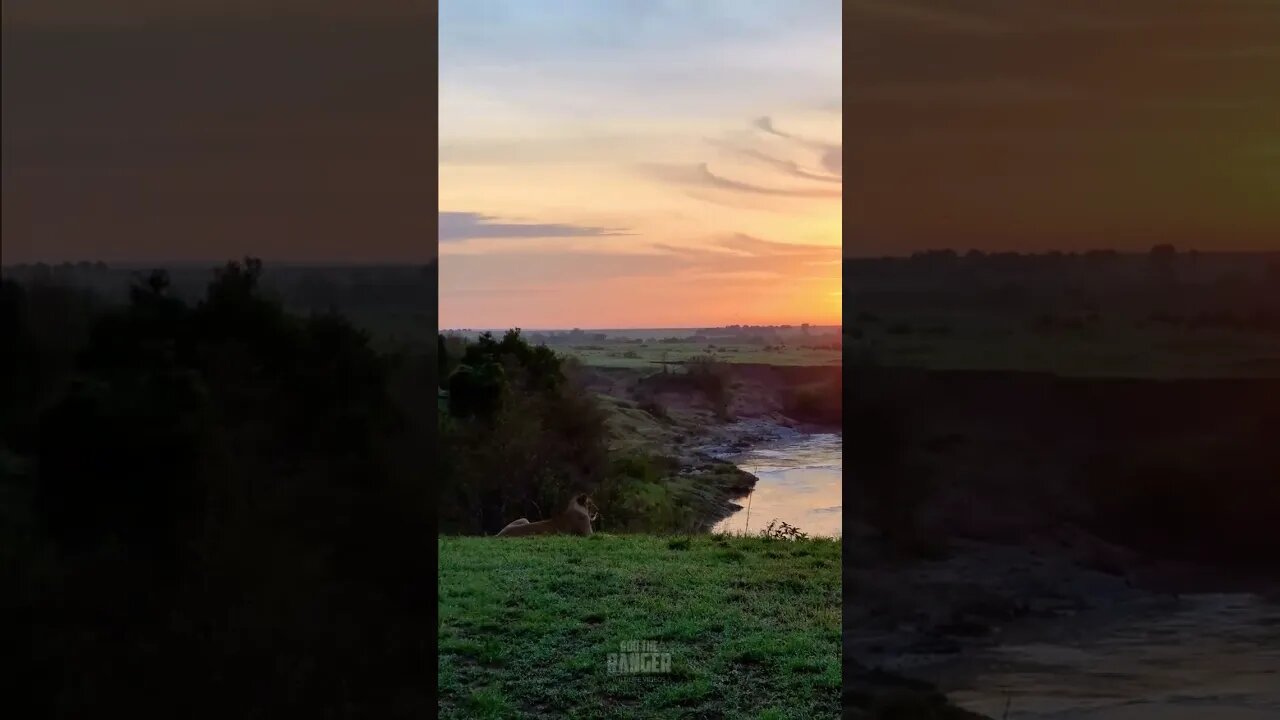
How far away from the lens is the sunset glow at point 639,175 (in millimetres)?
3562

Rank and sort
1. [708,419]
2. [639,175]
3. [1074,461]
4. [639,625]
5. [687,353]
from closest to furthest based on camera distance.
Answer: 1. [1074,461]
2. [639,625]
3. [639,175]
4. [687,353]
5. [708,419]

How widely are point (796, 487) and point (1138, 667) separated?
74.4 inches

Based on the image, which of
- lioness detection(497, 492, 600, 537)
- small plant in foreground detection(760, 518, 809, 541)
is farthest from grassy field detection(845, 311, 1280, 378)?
lioness detection(497, 492, 600, 537)

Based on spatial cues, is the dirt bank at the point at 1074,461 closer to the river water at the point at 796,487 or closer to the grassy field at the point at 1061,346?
the grassy field at the point at 1061,346

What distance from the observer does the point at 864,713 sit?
2.12 meters

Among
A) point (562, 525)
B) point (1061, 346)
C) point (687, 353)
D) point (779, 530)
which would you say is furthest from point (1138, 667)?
point (562, 525)

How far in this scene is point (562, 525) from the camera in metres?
3.96

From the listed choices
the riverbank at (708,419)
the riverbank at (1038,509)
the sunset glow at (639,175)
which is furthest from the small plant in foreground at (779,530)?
the riverbank at (1038,509)

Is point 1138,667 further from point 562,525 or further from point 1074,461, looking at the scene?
point 562,525

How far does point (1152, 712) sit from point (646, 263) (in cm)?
226

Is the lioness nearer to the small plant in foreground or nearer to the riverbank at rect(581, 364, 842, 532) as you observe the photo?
the riverbank at rect(581, 364, 842, 532)

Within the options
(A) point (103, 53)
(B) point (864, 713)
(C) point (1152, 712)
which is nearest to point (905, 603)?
(B) point (864, 713)

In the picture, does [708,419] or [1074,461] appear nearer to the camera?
[1074,461]

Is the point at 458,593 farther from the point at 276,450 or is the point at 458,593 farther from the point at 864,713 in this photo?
the point at 864,713
